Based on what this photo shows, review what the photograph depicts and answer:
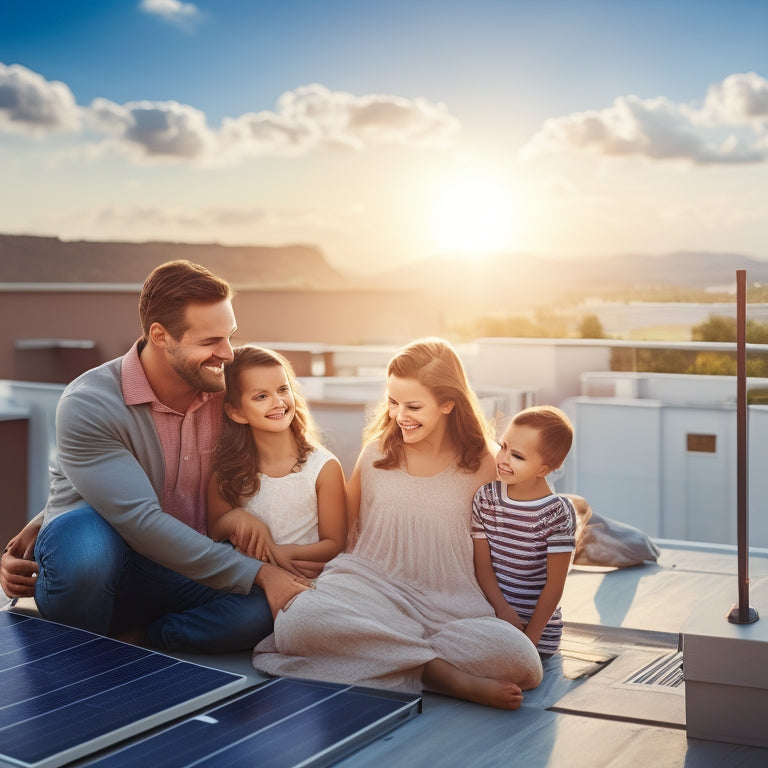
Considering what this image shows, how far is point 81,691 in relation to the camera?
2154 millimetres

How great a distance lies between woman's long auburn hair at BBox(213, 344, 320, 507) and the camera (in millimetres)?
2752

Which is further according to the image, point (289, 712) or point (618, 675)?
point (618, 675)

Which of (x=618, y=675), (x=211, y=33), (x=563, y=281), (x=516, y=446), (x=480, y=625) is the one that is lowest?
(x=618, y=675)

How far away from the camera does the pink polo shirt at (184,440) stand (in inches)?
108

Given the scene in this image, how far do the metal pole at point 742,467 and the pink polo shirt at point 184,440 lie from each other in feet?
4.47

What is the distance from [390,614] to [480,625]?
0.75 feet

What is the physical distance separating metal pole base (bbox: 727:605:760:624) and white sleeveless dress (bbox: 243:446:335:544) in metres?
1.13

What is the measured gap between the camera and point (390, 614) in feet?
8.08

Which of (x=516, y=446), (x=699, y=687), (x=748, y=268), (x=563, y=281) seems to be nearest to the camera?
(x=699, y=687)

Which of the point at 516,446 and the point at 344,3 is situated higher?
the point at 344,3

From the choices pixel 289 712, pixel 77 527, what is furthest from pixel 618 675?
pixel 77 527

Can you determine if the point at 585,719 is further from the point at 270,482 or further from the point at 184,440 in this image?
the point at 184,440

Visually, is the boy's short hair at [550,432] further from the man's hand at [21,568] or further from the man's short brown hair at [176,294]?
the man's hand at [21,568]

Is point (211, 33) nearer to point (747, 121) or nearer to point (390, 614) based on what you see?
point (747, 121)
